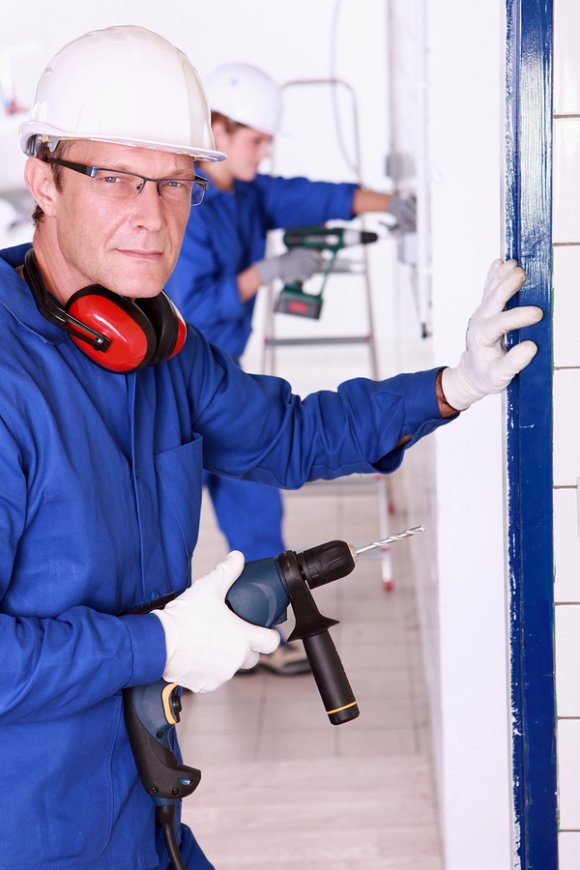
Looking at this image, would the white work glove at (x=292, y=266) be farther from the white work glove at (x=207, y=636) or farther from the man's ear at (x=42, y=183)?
the white work glove at (x=207, y=636)

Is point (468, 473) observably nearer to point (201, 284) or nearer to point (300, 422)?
point (300, 422)

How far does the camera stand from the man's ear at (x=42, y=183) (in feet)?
4.73

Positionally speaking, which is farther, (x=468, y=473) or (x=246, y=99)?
(x=246, y=99)

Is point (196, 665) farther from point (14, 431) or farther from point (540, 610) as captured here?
point (540, 610)

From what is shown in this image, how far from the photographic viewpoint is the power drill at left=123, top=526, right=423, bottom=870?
137cm

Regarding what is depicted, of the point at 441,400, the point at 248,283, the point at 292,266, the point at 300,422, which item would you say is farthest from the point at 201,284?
the point at 441,400

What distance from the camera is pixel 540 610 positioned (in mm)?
1552

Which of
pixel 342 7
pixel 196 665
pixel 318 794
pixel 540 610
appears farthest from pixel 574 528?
pixel 342 7

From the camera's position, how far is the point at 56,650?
4.00ft

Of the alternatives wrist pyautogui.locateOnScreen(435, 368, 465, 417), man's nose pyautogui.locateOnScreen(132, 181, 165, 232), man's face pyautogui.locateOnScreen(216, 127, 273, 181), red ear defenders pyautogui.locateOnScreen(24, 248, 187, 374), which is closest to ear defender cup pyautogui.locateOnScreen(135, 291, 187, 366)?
red ear defenders pyautogui.locateOnScreen(24, 248, 187, 374)

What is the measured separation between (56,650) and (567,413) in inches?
29.7

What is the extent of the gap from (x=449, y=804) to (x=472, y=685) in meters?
0.26

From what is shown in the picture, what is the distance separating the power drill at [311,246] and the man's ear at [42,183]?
234 centimetres

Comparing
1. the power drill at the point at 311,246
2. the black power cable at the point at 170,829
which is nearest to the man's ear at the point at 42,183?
the black power cable at the point at 170,829
